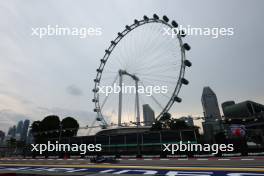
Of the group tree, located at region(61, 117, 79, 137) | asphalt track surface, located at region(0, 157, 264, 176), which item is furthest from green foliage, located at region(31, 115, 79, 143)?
asphalt track surface, located at region(0, 157, 264, 176)

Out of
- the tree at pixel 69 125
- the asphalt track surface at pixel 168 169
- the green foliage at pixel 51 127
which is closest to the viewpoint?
the asphalt track surface at pixel 168 169

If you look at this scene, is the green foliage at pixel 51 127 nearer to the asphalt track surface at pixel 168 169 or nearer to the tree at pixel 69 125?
the tree at pixel 69 125

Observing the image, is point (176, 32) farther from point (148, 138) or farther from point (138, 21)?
point (148, 138)

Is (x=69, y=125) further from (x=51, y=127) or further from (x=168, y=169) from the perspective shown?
(x=168, y=169)

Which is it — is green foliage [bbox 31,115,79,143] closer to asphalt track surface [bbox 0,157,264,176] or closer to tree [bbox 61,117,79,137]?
tree [bbox 61,117,79,137]

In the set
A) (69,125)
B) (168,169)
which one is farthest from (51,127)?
(168,169)

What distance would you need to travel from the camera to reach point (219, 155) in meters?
33.6

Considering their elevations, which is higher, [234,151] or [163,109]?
[163,109]

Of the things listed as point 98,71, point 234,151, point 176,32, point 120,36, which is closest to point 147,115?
point 98,71

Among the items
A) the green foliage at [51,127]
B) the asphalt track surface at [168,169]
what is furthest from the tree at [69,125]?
the asphalt track surface at [168,169]

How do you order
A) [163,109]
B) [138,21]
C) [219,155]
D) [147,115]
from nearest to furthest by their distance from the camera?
[219,155] → [163,109] → [138,21] → [147,115]

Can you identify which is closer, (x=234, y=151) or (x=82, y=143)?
(x=234, y=151)

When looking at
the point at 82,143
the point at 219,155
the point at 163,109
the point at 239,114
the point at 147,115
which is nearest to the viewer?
the point at 219,155

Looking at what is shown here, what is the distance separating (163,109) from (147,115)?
183 feet
